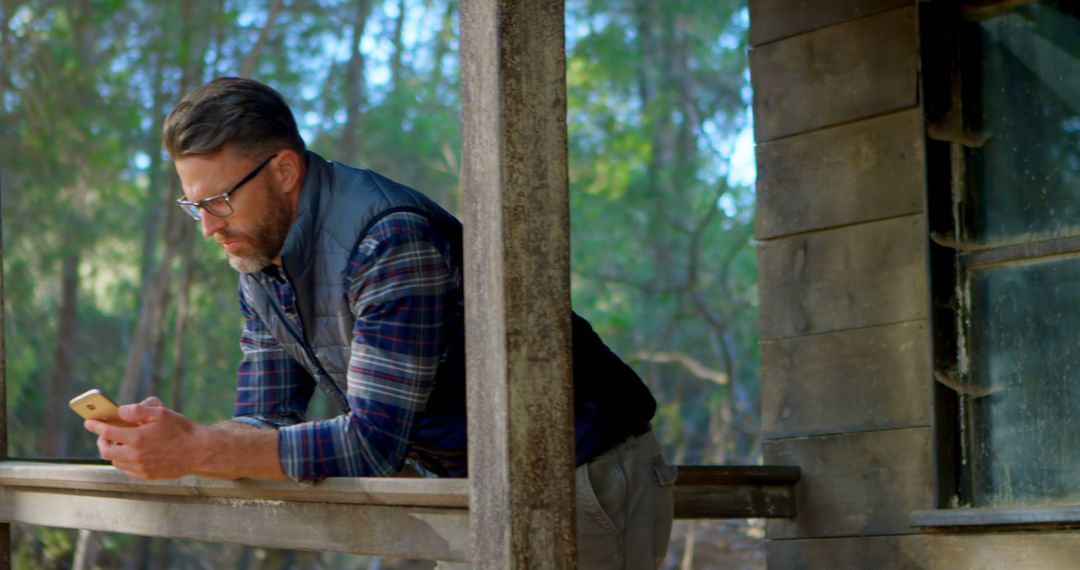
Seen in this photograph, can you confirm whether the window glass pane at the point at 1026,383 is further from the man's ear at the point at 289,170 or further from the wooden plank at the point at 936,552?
the man's ear at the point at 289,170

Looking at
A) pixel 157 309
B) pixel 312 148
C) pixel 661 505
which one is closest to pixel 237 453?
pixel 661 505

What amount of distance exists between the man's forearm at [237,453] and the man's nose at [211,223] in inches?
19.5

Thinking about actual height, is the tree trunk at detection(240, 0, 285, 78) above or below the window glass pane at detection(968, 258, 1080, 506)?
above

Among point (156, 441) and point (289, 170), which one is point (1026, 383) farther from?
point (156, 441)

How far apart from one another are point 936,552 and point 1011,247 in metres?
0.84

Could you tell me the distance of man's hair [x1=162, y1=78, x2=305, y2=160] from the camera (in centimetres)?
271

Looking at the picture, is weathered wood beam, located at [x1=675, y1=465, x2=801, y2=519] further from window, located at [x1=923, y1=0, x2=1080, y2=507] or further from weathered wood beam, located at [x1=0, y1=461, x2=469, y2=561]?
weathered wood beam, located at [x1=0, y1=461, x2=469, y2=561]

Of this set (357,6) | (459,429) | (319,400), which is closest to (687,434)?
(319,400)

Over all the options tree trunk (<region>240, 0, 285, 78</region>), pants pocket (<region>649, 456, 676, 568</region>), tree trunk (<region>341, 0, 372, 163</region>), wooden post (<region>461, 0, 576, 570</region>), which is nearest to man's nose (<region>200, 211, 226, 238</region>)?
wooden post (<region>461, 0, 576, 570</region>)

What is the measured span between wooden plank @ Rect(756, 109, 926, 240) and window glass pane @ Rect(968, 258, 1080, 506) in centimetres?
34

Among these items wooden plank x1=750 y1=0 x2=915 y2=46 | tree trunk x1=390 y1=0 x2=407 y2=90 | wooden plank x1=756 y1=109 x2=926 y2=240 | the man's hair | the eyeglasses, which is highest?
tree trunk x1=390 y1=0 x2=407 y2=90

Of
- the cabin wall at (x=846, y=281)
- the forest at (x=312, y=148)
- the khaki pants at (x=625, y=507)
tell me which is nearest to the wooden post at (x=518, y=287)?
the khaki pants at (x=625, y=507)

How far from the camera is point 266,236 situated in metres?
2.75

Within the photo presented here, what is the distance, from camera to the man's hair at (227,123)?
271cm
